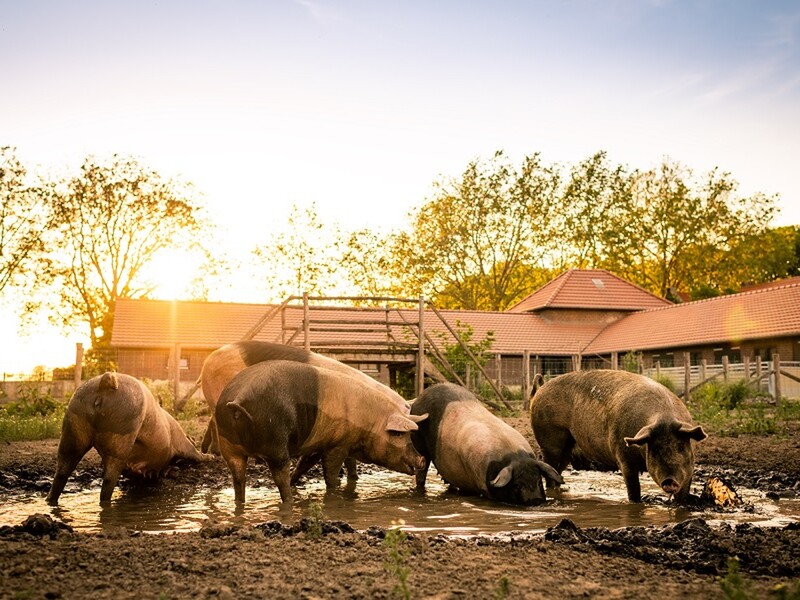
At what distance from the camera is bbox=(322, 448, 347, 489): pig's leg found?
28.3 feet

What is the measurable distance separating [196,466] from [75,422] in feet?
8.64

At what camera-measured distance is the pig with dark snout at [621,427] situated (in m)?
7.13

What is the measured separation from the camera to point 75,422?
7.59 m

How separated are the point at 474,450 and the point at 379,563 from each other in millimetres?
3784

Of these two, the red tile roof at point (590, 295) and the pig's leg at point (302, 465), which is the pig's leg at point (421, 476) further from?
the red tile roof at point (590, 295)

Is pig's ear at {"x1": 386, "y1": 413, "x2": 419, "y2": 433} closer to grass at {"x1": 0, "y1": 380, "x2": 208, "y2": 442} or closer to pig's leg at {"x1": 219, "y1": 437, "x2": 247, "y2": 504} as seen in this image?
pig's leg at {"x1": 219, "y1": 437, "x2": 247, "y2": 504}

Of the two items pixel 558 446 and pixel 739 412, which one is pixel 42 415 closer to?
pixel 558 446

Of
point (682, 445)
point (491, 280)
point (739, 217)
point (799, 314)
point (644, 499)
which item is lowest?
point (644, 499)

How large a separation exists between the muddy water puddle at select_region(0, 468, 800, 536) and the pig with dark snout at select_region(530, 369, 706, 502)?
351 mm

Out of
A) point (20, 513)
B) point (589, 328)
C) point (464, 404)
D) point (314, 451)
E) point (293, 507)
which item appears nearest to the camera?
point (20, 513)

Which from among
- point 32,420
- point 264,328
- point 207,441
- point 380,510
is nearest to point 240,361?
point 207,441

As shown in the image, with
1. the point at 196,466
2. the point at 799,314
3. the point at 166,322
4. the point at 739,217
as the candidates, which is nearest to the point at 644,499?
the point at 196,466

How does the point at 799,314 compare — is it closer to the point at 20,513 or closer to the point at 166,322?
the point at 166,322

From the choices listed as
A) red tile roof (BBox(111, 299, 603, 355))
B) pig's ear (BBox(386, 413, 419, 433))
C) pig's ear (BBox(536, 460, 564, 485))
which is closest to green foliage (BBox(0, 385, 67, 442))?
pig's ear (BBox(386, 413, 419, 433))
